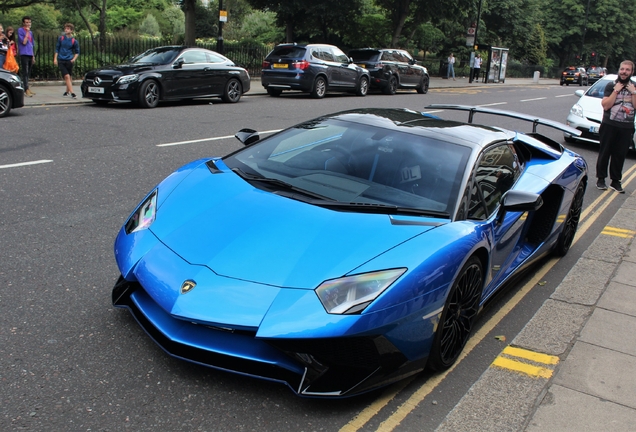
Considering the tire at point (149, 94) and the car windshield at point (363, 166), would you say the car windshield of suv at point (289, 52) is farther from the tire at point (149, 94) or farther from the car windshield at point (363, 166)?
the car windshield at point (363, 166)

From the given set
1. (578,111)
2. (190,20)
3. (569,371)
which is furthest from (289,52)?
(569,371)

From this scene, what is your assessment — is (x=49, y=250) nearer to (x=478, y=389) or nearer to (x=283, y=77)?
(x=478, y=389)

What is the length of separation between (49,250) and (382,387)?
2904 mm

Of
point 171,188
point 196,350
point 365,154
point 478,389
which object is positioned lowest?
point 478,389

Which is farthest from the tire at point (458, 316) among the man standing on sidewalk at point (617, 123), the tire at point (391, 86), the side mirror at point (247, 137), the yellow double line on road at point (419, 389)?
the tire at point (391, 86)

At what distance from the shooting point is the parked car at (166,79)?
13984mm

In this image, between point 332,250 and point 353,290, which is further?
point 332,250

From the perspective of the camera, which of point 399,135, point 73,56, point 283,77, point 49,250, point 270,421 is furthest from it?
point 283,77

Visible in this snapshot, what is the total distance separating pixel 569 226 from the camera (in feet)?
18.8

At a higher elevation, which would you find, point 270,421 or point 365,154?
point 365,154

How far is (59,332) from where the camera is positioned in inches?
135

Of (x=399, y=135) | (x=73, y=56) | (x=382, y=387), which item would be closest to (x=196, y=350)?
(x=382, y=387)

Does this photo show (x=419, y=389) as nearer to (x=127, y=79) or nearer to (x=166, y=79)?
(x=127, y=79)

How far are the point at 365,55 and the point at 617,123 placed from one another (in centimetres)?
1580
